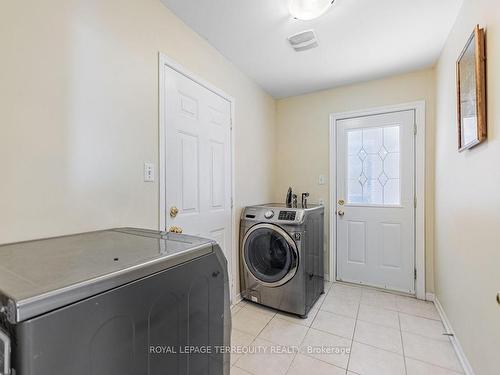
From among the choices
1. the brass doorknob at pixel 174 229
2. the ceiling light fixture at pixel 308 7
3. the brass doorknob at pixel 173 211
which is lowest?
the brass doorknob at pixel 174 229

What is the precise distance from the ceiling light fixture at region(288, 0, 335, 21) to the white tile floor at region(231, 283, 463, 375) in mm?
2271

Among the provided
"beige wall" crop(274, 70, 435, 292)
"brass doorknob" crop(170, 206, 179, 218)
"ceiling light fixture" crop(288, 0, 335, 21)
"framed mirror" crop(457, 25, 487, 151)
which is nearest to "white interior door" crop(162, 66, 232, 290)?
"brass doorknob" crop(170, 206, 179, 218)

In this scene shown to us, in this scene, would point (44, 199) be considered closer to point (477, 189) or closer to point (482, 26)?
point (477, 189)

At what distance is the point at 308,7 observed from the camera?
1561 mm

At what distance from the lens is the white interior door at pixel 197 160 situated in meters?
1.73

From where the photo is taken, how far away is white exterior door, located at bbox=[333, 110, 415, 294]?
261cm

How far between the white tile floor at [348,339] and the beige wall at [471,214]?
0.76 ft

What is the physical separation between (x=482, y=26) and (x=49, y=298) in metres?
2.18

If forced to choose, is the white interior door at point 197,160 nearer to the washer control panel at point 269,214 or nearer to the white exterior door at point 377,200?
the washer control panel at point 269,214

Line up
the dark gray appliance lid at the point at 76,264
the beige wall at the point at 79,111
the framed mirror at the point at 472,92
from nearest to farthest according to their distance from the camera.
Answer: the dark gray appliance lid at the point at 76,264, the beige wall at the point at 79,111, the framed mirror at the point at 472,92

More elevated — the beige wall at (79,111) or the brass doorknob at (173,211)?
the beige wall at (79,111)

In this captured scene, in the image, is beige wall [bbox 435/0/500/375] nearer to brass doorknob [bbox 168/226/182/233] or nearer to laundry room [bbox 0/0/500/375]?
laundry room [bbox 0/0/500/375]

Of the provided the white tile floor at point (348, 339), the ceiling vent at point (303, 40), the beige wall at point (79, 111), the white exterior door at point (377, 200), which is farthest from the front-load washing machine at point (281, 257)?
the ceiling vent at point (303, 40)

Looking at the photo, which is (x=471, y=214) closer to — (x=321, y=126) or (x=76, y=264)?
(x=321, y=126)
